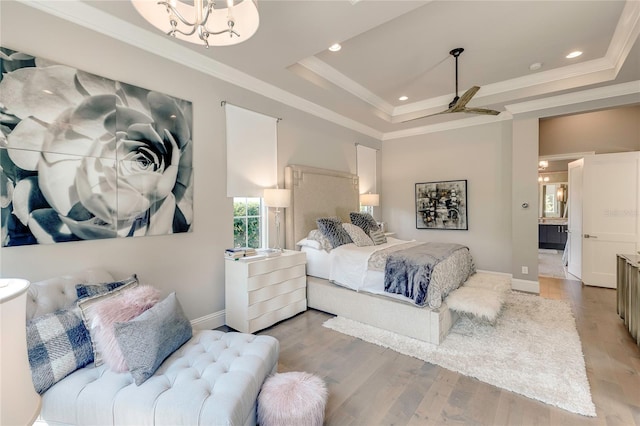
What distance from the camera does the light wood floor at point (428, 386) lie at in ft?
5.97

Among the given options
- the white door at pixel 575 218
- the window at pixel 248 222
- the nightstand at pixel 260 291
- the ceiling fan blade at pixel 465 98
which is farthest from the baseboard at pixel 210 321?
the white door at pixel 575 218

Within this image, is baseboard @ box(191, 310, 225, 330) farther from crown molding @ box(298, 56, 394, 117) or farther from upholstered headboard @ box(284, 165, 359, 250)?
crown molding @ box(298, 56, 394, 117)

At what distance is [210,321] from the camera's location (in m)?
3.09

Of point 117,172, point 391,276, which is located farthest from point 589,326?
point 117,172

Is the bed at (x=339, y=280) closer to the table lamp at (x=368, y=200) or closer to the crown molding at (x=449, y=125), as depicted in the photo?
the table lamp at (x=368, y=200)

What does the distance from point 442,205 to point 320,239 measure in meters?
2.94

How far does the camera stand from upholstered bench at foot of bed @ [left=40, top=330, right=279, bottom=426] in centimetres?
135

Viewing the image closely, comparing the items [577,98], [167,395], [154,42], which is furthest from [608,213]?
[154,42]

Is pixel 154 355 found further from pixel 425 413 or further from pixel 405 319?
pixel 405 319

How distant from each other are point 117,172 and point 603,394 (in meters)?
4.15

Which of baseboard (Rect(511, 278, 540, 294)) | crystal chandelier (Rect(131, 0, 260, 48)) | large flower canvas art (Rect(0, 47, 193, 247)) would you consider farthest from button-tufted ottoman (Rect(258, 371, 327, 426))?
baseboard (Rect(511, 278, 540, 294))

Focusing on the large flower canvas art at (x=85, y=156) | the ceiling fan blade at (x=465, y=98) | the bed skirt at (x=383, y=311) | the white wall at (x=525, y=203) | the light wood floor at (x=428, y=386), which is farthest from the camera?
the white wall at (x=525, y=203)

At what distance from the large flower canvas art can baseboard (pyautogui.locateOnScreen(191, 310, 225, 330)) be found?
0.99 meters

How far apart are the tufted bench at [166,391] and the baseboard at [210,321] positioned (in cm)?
127
